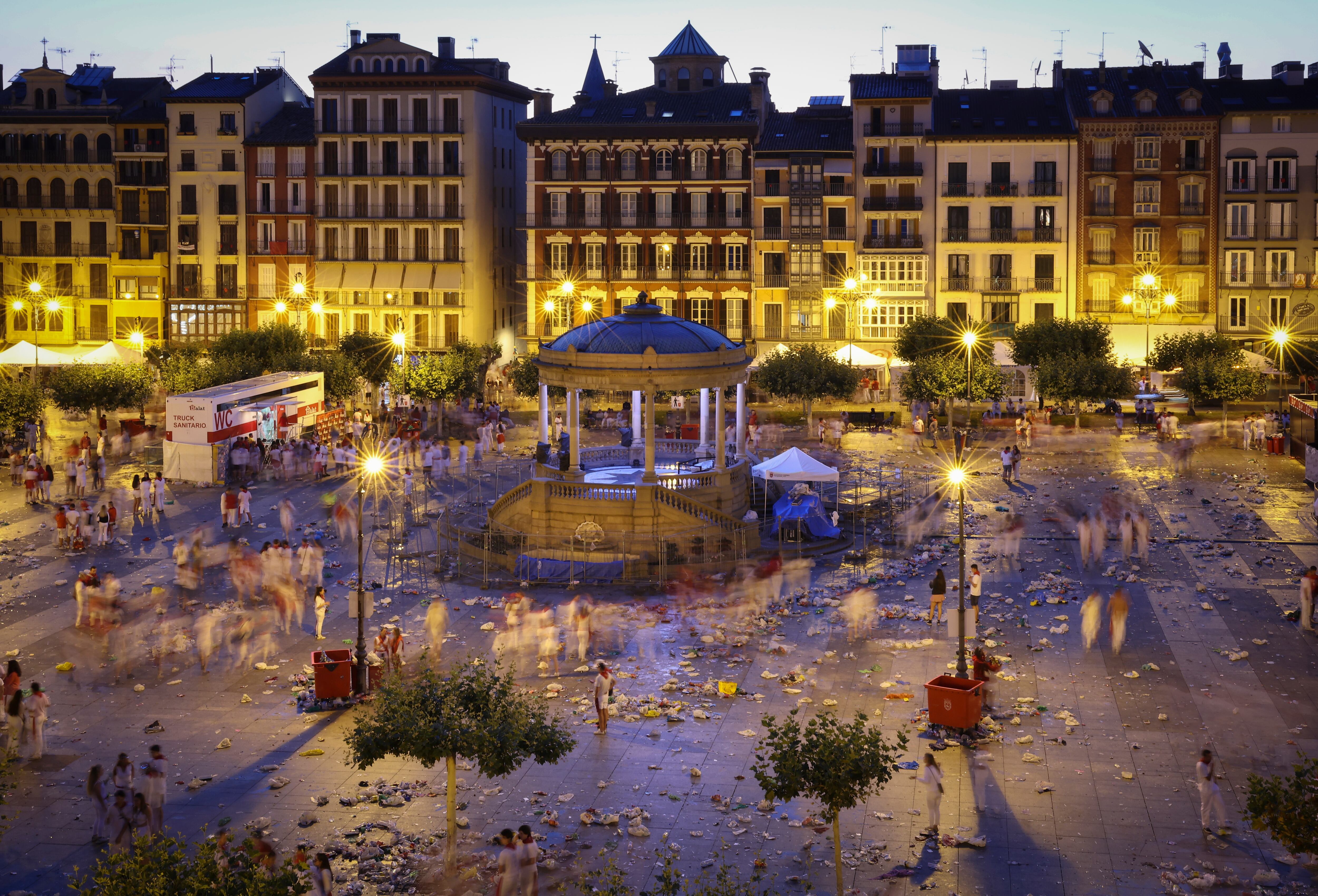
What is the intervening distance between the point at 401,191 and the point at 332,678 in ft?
203

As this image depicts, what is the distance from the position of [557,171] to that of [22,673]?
2291 inches

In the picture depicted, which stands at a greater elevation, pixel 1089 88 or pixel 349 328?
pixel 1089 88

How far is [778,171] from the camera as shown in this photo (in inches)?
3327

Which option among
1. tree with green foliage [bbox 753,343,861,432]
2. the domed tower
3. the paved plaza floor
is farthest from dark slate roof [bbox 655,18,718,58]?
the paved plaza floor

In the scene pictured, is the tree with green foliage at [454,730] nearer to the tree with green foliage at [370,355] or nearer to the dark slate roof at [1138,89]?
the tree with green foliage at [370,355]

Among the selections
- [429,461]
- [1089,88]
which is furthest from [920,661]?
[1089,88]

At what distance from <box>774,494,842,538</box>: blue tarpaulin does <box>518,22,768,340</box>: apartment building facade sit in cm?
4070

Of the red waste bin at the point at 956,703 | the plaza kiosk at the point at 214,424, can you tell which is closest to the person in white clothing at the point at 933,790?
the red waste bin at the point at 956,703

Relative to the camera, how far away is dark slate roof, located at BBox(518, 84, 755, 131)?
Result: 280 ft

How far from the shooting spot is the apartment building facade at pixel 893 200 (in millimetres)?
83812

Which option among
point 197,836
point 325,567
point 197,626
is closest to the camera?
point 197,836

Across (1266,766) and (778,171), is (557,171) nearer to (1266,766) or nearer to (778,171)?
(778,171)

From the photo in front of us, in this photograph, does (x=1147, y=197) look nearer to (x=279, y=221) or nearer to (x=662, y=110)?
(x=662, y=110)

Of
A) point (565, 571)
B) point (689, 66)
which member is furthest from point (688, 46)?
point (565, 571)
